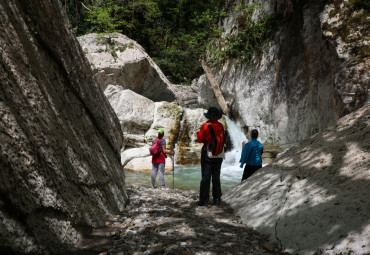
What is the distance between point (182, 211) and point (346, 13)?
8.10 metres

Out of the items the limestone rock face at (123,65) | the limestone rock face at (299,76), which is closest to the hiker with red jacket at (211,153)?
the limestone rock face at (299,76)

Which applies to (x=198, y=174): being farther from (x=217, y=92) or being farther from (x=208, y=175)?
(x=217, y=92)

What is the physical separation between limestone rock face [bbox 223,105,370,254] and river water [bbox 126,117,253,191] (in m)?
4.54

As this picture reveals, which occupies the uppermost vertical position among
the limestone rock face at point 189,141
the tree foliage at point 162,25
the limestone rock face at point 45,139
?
the tree foliage at point 162,25

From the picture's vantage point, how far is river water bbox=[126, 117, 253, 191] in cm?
984

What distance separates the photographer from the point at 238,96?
15.7m

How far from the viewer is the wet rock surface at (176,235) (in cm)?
262

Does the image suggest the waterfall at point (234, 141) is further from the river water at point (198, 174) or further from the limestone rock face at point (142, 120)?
the limestone rock face at point (142, 120)

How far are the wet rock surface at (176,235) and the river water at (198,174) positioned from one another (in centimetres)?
419

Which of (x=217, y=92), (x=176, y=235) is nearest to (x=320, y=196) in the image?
(x=176, y=235)

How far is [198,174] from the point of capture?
12.0m

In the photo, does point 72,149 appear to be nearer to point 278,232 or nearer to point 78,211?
point 78,211

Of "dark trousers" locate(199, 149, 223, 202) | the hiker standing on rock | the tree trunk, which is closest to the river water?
the hiker standing on rock

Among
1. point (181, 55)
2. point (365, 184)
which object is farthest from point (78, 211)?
point (181, 55)
